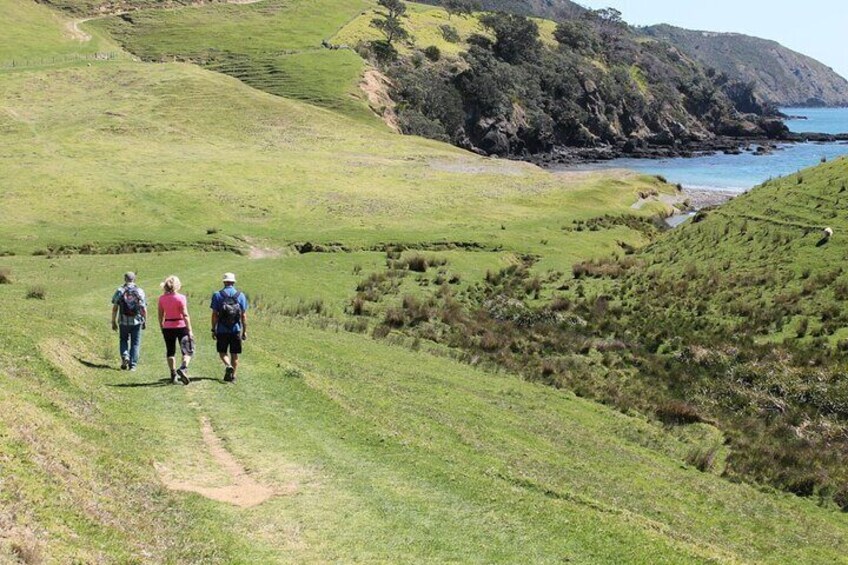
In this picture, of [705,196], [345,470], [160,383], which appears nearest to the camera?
[345,470]

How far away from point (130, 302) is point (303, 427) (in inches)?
258

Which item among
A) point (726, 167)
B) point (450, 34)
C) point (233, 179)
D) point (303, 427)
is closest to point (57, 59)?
point (233, 179)

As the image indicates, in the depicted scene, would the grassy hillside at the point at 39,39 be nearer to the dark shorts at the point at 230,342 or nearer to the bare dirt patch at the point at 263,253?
the bare dirt patch at the point at 263,253

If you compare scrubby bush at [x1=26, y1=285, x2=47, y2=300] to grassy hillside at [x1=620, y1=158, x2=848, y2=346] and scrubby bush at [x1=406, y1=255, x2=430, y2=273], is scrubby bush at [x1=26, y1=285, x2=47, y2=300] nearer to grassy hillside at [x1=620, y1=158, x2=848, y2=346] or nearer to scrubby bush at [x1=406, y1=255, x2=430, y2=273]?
scrubby bush at [x1=406, y1=255, x2=430, y2=273]

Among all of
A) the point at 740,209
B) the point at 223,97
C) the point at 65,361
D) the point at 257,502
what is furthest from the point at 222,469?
the point at 223,97

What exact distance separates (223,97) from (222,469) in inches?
A: 3593

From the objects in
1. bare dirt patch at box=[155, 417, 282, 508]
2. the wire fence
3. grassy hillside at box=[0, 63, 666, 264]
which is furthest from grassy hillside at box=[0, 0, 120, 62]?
bare dirt patch at box=[155, 417, 282, 508]

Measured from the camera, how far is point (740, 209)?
5016 centimetres

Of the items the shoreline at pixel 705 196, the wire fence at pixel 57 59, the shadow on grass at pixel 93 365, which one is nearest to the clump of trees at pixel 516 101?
the shoreline at pixel 705 196

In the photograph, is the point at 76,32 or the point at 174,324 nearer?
the point at 174,324

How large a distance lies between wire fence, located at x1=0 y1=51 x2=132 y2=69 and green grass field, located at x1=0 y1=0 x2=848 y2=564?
4730 cm

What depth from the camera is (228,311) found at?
21.0 metres

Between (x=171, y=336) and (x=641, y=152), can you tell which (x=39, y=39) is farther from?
(x=171, y=336)

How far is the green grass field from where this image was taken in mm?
12125
